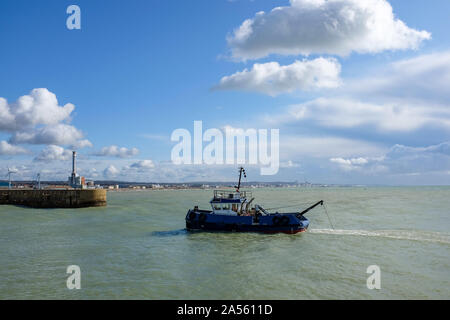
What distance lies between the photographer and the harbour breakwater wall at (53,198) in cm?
5050

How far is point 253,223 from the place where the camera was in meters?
28.9

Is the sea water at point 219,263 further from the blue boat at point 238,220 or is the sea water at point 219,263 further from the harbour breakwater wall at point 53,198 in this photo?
the harbour breakwater wall at point 53,198

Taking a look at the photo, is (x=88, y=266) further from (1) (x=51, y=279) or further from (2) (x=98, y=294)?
(2) (x=98, y=294)

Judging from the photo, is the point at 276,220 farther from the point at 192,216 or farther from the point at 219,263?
the point at 219,263

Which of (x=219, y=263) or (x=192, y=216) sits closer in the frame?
(x=219, y=263)

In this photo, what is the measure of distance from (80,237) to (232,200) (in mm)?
13520

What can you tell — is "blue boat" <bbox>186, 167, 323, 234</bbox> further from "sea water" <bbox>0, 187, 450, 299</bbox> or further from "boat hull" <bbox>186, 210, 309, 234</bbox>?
"sea water" <bbox>0, 187, 450, 299</bbox>

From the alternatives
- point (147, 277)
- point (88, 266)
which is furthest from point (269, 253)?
point (88, 266)

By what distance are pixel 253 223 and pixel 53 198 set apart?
37.5 m

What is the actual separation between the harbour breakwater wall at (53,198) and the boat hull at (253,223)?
29.9 m

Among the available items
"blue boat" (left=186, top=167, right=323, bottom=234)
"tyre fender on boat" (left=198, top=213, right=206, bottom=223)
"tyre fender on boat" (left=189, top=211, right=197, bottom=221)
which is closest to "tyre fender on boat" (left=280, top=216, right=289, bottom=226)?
"blue boat" (left=186, top=167, right=323, bottom=234)

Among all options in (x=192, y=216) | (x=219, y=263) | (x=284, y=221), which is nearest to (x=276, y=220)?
(x=284, y=221)

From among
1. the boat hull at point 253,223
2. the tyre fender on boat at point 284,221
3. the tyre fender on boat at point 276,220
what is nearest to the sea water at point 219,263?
the boat hull at point 253,223

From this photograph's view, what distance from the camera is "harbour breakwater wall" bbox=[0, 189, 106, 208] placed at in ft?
166
